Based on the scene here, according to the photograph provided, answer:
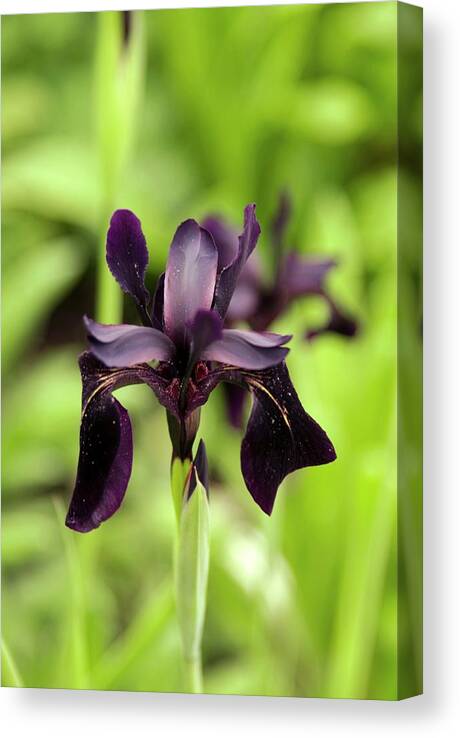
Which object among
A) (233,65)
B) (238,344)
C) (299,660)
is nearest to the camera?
(238,344)

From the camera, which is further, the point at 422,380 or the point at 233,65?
the point at 233,65

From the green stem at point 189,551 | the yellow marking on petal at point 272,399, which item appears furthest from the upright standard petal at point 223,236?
the green stem at point 189,551

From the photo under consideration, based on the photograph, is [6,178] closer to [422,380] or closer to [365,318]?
[365,318]

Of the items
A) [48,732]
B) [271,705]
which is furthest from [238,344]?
[48,732]

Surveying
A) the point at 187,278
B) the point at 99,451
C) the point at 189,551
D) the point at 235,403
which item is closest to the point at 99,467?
the point at 99,451

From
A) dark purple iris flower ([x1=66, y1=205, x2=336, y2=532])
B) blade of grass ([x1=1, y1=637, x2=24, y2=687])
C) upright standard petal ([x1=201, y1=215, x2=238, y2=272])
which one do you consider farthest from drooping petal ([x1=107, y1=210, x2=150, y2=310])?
blade of grass ([x1=1, y1=637, x2=24, y2=687])

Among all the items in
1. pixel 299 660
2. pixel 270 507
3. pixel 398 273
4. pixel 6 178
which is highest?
pixel 6 178

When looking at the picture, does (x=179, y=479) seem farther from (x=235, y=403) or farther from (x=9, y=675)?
(x=9, y=675)
